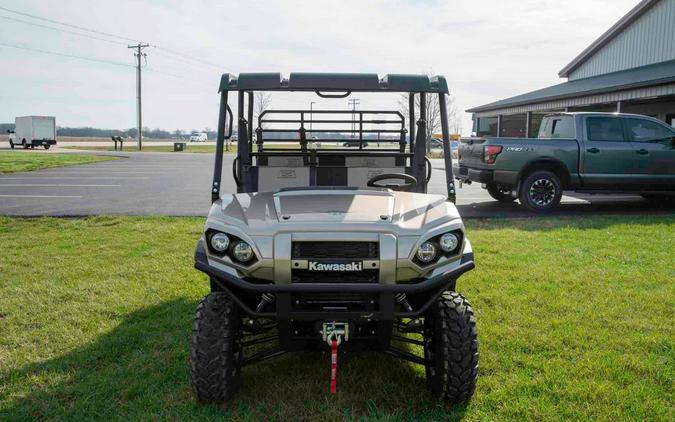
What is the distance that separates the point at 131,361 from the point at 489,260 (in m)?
4.56

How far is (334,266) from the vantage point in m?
3.28

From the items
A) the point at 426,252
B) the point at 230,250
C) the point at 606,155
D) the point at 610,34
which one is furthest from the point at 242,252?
the point at 610,34

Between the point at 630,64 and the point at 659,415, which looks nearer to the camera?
the point at 659,415

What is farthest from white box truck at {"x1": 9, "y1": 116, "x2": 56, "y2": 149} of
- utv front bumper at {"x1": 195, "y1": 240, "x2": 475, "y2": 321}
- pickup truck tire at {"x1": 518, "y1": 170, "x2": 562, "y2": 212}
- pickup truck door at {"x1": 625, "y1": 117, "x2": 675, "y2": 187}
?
utv front bumper at {"x1": 195, "y1": 240, "x2": 475, "y2": 321}

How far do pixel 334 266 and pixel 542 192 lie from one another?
922cm

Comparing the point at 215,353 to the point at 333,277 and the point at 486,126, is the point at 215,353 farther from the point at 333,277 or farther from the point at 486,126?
the point at 486,126

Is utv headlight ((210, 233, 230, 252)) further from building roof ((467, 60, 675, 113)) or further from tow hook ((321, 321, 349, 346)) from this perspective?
building roof ((467, 60, 675, 113))

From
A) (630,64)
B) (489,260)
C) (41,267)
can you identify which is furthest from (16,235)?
(630,64)

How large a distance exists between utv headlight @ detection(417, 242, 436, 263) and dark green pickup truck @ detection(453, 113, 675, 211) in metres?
8.42

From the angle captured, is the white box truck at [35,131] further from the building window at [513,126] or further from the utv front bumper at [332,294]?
the utv front bumper at [332,294]

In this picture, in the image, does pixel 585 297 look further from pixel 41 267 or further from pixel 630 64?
pixel 630 64

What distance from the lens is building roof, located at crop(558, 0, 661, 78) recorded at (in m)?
24.7

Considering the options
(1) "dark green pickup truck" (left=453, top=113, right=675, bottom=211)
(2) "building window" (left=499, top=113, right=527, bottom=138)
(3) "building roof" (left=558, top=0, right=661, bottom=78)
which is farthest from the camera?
(2) "building window" (left=499, top=113, right=527, bottom=138)

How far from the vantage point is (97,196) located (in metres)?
14.1
